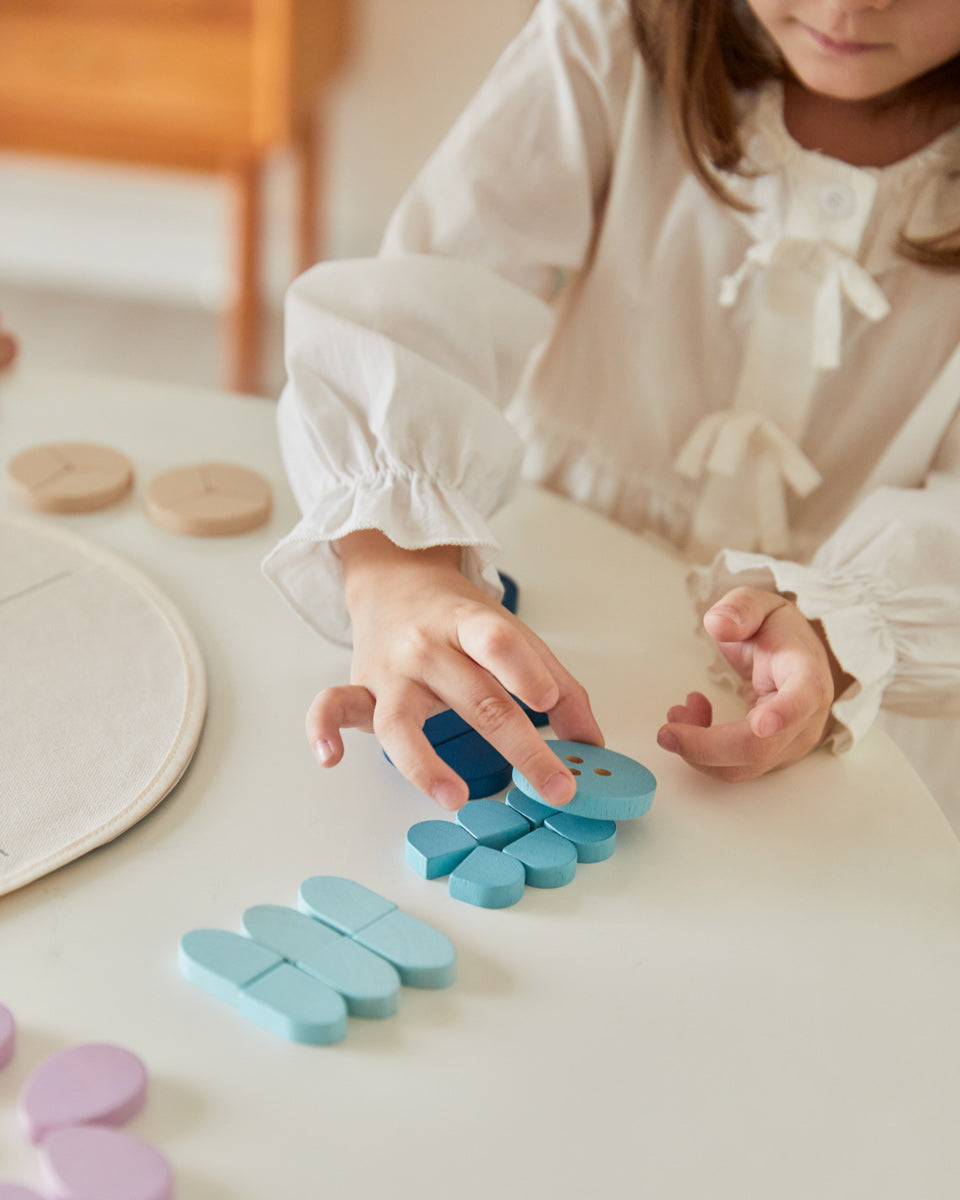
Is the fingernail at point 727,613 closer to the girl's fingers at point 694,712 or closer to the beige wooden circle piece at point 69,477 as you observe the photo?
the girl's fingers at point 694,712

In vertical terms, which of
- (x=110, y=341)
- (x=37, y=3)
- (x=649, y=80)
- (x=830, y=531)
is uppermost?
(x=649, y=80)

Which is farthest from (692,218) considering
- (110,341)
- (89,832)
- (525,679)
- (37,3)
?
(110,341)

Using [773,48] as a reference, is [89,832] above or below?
below

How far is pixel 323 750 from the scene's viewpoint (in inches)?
19.9

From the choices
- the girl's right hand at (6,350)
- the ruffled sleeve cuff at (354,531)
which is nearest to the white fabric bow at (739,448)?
the ruffled sleeve cuff at (354,531)

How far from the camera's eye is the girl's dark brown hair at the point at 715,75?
0.77 meters

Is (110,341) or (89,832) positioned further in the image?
(110,341)

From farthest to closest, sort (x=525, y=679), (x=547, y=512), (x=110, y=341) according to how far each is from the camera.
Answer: (x=110, y=341)
(x=547, y=512)
(x=525, y=679)

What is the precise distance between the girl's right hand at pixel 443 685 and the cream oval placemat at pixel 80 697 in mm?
71

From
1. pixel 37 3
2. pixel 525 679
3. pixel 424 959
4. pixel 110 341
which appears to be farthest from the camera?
pixel 110 341

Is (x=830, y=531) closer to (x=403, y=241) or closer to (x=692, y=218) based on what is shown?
(x=692, y=218)

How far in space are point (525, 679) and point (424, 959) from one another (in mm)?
149

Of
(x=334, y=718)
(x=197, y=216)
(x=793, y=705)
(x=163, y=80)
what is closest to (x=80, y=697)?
(x=334, y=718)

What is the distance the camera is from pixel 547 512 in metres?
0.79
